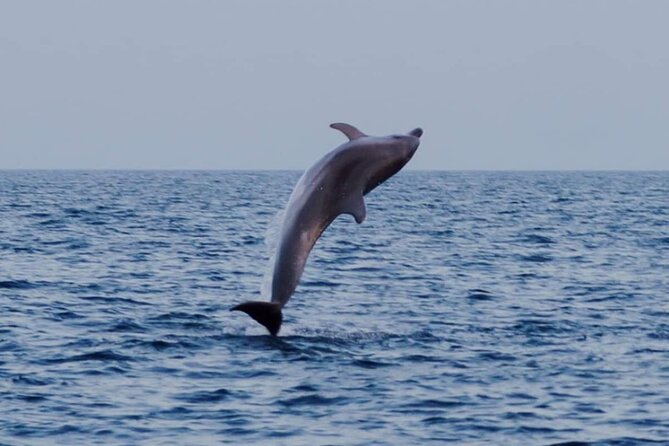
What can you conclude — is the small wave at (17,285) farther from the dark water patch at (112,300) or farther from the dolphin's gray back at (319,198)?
the dolphin's gray back at (319,198)

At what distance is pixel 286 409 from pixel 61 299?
11539 millimetres

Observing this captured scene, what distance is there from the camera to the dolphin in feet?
59.6

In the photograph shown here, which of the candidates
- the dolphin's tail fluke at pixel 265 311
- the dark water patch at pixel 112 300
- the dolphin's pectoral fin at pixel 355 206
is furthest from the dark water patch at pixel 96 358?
the dark water patch at pixel 112 300

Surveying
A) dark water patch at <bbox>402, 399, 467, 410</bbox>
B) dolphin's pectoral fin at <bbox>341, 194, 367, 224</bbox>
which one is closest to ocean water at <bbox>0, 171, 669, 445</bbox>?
dark water patch at <bbox>402, 399, 467, 410</bbox>

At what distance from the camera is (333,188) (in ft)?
59.7

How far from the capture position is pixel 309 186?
1814cm

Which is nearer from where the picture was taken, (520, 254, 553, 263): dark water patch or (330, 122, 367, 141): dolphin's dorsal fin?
(330, 122, 367, 141): dolphin's dorsal fin

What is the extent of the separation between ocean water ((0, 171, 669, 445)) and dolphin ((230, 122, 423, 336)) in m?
1.82

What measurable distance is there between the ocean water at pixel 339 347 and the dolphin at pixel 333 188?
182cm

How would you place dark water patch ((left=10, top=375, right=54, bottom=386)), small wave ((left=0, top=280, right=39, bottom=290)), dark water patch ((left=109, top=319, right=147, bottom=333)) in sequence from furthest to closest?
small wave ((left=0, top=280, right=39, bottom=290)) < dark water patch ((left=109, top=319, right=147, bottom=333)) < dark water patch ((left=10, top=375, right=54, bottom=386))

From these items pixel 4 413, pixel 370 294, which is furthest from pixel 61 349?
pixel 370 294

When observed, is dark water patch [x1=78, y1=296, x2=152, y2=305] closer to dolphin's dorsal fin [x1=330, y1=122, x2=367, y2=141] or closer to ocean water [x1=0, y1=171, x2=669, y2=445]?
ocean water [x1=0, y1=171, x2=669, y2=445]

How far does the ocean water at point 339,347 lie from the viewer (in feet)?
56.6

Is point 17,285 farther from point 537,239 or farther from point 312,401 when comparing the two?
point 537,239
